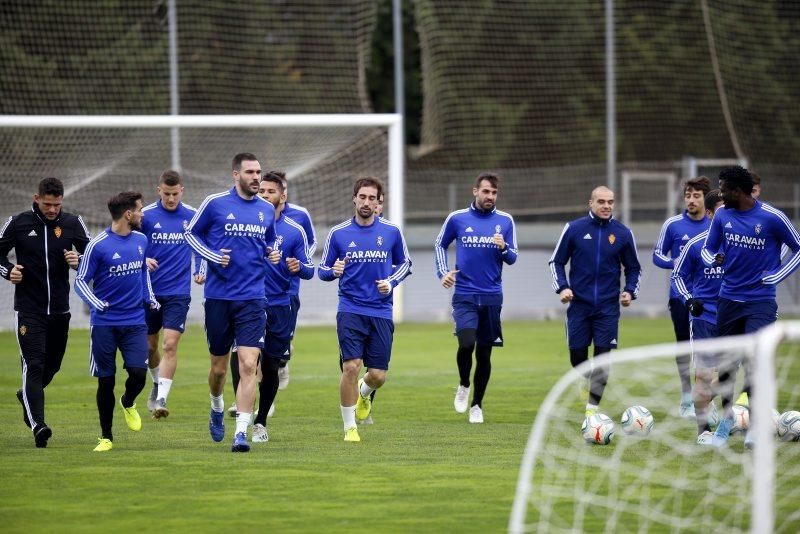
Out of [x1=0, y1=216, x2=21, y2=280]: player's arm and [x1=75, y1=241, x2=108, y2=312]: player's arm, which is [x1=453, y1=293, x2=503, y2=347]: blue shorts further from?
[x1=0, y1=216, x2=21, y2=280]: player's arm

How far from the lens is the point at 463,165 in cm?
4159

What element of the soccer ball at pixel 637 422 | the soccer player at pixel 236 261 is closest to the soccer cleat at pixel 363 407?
the soccer player at pixel 236 261

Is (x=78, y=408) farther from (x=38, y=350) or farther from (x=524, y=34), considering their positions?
(x=524, y=34)

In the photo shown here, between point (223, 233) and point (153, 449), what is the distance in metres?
1.81

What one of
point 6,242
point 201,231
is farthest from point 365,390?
point 6,242

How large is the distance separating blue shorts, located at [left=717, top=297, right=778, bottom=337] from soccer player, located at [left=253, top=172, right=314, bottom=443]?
137 inches

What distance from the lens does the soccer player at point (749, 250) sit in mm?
10648

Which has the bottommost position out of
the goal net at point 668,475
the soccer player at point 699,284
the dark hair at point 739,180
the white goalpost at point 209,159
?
the goal net at point 668,475

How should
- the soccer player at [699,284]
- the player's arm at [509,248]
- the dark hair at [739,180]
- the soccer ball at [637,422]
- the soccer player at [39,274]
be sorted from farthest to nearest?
the player's arm at [509,248] < the soccer player at [699,284] < the soccer player at [39,274] < the dark hair at [739,180] < the soccer ball at [637,422]

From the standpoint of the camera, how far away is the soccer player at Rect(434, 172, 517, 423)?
1309 cm

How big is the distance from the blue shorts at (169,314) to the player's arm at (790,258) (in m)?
5.74

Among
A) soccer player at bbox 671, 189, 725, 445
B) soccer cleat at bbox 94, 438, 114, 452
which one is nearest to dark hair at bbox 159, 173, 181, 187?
soccer cleat at bbox 94, 438, 114, 452

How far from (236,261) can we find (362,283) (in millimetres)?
1247

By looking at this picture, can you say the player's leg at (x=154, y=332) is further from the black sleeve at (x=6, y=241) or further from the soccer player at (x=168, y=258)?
the black sleeve at (x=6, y=241)
